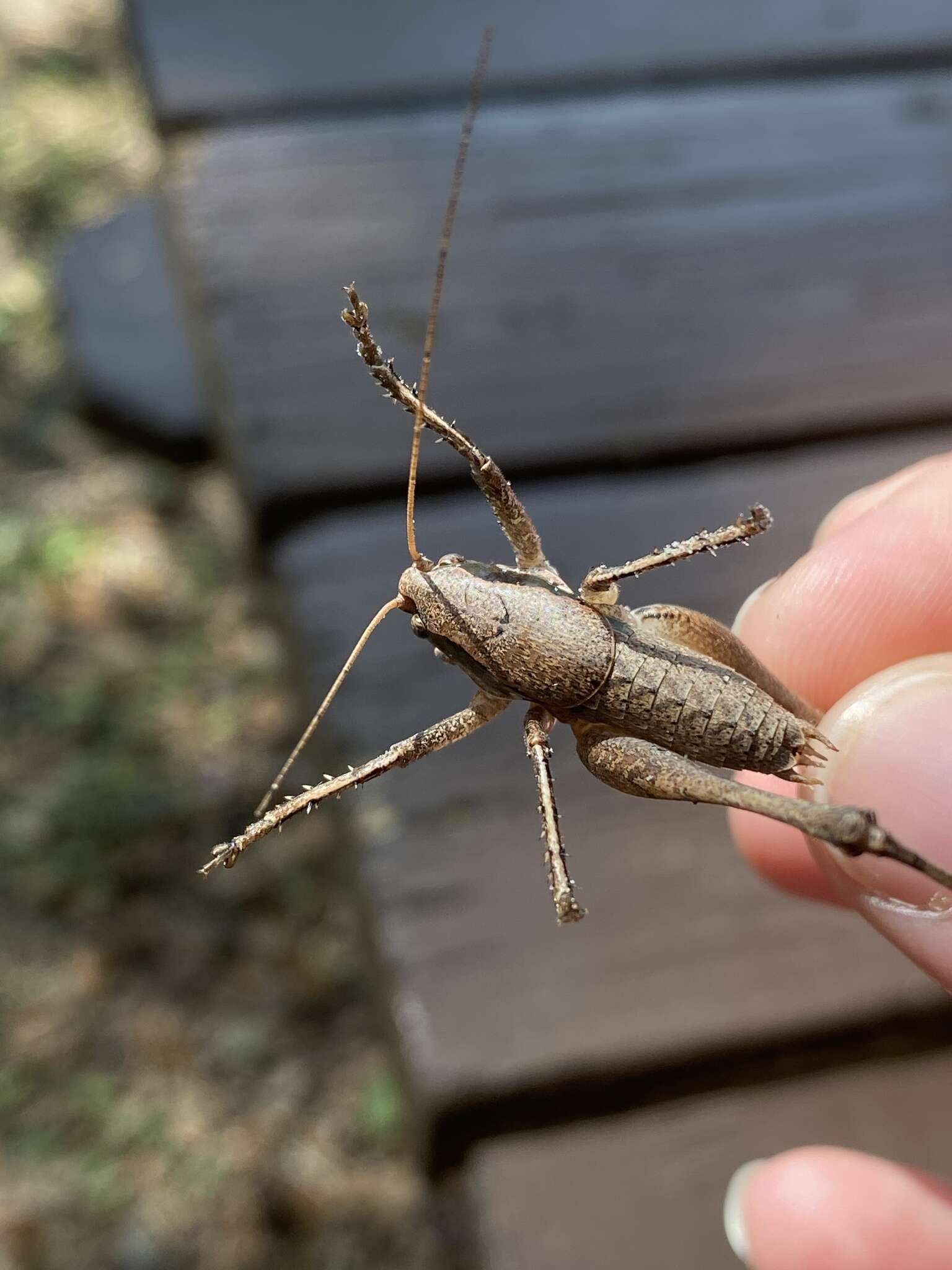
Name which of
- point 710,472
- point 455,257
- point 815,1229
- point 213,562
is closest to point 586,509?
point 710,472

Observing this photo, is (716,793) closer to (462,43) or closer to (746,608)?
(746,608)

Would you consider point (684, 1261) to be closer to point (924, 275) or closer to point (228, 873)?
point (228, 873)

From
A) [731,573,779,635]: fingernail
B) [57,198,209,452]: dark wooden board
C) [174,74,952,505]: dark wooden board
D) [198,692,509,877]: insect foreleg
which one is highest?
[57,198,209,452]: dark wooden board

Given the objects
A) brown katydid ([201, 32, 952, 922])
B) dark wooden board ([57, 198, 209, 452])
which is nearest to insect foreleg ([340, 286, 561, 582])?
brown katydid ([201, 32, 952, 922])

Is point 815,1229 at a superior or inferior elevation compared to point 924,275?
inferior

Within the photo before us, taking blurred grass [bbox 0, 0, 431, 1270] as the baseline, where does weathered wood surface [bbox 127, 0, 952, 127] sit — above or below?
above

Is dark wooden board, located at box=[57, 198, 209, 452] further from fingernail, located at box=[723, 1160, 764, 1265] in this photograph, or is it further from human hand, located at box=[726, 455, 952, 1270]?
fingernail, located at box=[723, 1160, 764, 1265]
